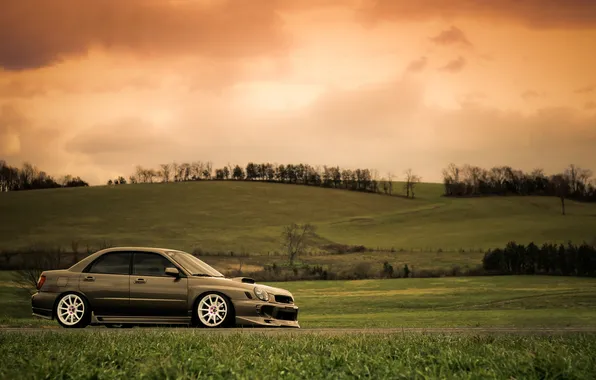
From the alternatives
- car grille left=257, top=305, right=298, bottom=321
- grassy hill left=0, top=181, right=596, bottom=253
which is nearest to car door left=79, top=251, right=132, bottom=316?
car grille left=257, top=305, right=298, bottom=321

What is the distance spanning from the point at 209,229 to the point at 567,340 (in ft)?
325

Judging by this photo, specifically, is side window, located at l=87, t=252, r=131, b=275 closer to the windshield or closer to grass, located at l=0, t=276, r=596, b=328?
the windshield

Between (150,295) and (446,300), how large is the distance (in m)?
37.7

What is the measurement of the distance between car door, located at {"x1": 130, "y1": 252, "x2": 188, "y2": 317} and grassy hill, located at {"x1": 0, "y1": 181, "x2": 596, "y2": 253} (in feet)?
254

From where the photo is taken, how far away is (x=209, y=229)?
4331 inches

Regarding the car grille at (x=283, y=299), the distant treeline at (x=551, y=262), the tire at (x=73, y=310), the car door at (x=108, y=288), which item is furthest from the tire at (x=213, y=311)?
the distant treeline at (x=551, y=262)

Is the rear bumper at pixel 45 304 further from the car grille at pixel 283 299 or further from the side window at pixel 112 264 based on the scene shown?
the car grille at pixel 283 299

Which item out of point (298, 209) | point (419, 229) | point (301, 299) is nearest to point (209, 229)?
point (298, 209)

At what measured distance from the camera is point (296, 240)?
309ft

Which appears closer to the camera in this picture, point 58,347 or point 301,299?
point 58,347

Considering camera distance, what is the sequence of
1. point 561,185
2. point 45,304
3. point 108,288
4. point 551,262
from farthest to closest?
point 561,185
point 551,262
point 45,304
point 108,288

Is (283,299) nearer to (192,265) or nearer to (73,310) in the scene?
(192,265)

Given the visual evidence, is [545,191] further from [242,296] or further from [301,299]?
[242,296]

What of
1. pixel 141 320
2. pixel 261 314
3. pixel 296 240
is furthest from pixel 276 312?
pixel 296 240
